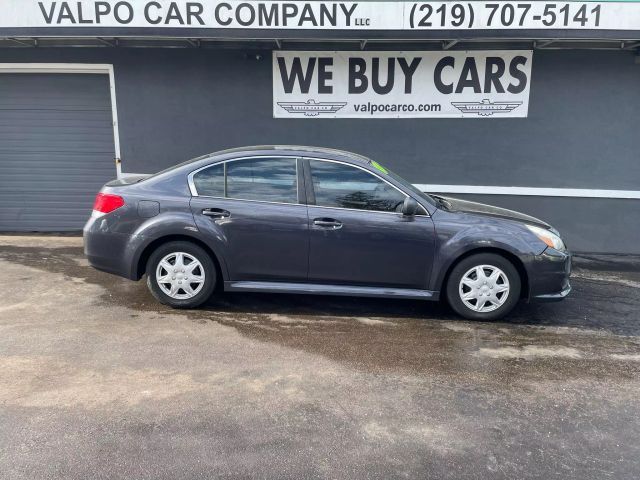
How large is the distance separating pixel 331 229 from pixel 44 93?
5.95 meters

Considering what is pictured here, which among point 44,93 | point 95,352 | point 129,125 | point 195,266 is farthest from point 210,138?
point 95,352

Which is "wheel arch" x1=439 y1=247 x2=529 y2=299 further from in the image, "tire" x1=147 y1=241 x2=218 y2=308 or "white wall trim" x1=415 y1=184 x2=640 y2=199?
"white wall trim" x1=415 y1=184 x2=640 y2=199

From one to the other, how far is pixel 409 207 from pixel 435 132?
350 centimetres

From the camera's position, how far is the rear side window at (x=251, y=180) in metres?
4.96

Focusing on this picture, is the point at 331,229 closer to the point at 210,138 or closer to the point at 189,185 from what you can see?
the point at 189,185

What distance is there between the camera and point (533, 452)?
9.91ft

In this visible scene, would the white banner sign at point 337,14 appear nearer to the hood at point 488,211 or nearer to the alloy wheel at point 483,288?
the hood at point 488,211

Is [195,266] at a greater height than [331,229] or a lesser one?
lesser

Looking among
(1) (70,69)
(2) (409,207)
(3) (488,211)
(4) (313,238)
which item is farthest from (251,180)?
(1) (70,69)

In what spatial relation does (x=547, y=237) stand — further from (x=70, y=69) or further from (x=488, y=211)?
(x=70, y=69)

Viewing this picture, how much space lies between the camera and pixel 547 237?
16.2ft

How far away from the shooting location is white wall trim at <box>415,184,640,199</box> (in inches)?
304

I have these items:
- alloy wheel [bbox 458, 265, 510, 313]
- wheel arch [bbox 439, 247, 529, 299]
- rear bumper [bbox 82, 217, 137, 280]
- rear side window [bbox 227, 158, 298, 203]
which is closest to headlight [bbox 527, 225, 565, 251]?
wheel arch [bbox 439, 247, 529, 299]

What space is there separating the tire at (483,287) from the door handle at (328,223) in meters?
1.20
